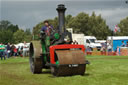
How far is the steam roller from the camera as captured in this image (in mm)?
9703

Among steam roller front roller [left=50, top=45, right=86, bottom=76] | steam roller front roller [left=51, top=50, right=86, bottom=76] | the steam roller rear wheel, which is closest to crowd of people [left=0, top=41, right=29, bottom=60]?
the steam roller rear wheel

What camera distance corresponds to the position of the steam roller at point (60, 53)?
9703 mm

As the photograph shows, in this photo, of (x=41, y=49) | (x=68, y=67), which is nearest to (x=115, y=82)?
(x=68, y=67)

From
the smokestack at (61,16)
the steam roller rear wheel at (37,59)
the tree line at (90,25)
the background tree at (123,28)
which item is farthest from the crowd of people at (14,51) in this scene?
the background tree at (123,28)

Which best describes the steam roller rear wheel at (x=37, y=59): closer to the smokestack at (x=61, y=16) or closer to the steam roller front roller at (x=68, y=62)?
the steam roller front roller at (x=68, y=62)

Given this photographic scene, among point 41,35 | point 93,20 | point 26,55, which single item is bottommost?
point 26,55

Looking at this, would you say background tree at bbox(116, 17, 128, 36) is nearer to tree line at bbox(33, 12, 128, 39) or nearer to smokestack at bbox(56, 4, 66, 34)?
tree line at bbox(33, 12, 128, 39)

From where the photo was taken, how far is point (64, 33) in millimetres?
10430

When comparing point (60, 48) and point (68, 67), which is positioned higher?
point (60, 48)

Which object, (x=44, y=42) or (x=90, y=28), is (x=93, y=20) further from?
(x=44, y=42)

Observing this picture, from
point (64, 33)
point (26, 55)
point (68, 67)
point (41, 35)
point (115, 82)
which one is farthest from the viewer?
point (26, 55)

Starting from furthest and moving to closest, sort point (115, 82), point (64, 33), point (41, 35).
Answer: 1. point (41, 35)
2. point (64, 33)
3. point (115, 82)

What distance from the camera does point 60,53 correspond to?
32.2 ft

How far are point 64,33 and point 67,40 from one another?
305 millimetres
